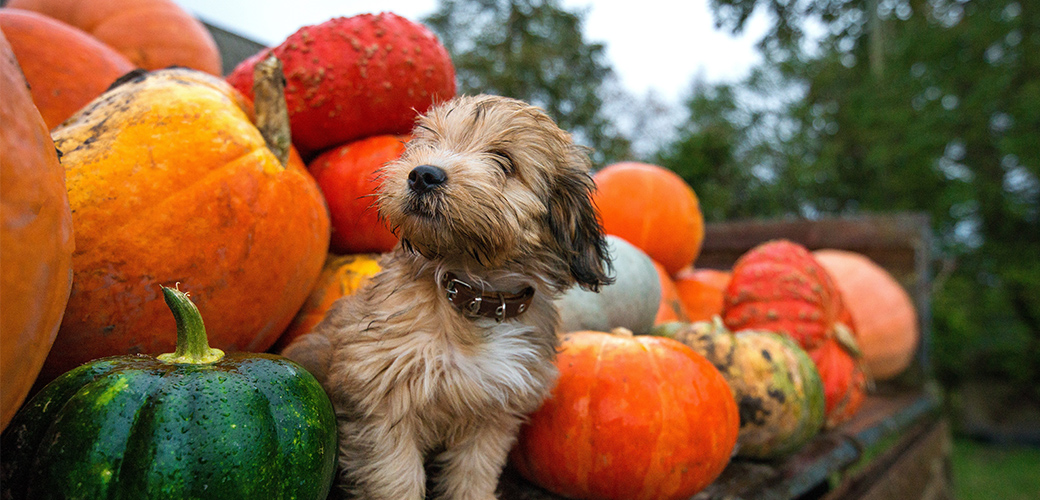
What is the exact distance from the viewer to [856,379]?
386 cm

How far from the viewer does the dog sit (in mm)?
1578

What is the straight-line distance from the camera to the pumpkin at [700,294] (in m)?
4.50

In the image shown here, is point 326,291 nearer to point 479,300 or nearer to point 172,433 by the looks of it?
point 479,300

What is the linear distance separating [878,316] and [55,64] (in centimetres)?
596

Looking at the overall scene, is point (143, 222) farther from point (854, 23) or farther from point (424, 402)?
point (854, 23)

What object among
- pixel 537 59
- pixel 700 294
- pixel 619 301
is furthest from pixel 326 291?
pixel 537 59

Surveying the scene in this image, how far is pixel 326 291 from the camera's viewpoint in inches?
101

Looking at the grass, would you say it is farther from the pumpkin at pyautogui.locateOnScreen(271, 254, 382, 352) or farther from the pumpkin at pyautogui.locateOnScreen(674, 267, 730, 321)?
the pumpkin at pyautogui.locateOnScreen(271, 254, 382, 352)

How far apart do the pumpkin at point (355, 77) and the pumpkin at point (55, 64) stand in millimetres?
633

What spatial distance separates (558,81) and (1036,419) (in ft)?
36.1

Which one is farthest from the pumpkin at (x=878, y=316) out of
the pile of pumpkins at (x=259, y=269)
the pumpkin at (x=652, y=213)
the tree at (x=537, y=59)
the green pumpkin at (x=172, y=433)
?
the tree at (x=537, y=59)

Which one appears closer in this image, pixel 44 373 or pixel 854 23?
pixel 44 373

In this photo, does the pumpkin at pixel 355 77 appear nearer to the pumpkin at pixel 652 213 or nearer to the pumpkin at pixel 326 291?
the pumpkin at pixel 326 291

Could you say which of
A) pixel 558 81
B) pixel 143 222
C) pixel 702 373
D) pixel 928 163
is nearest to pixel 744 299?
pixel 702 373
